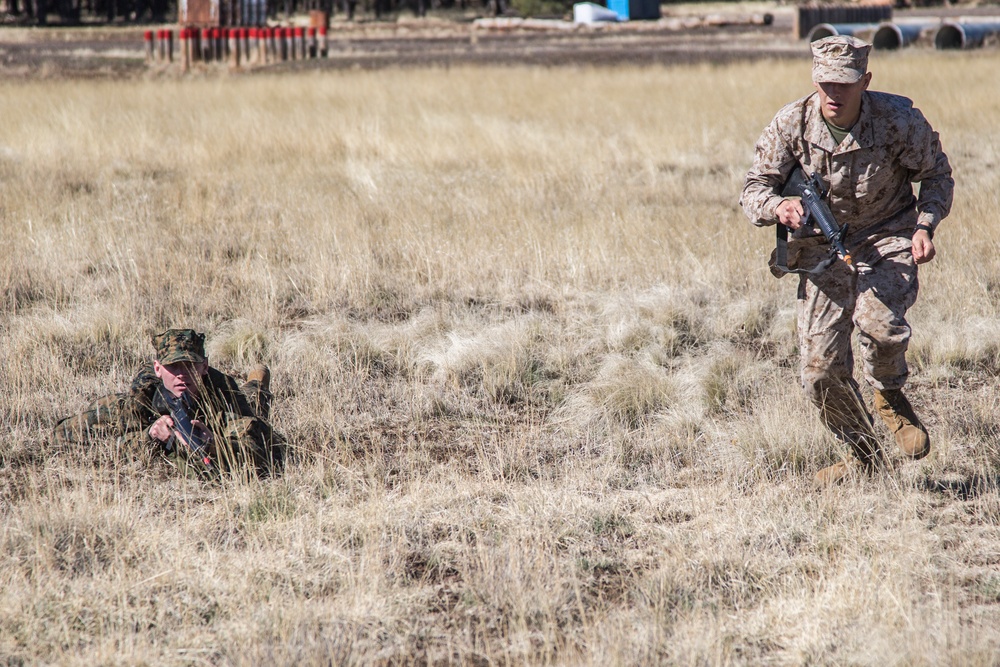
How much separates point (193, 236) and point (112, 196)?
6.89ft


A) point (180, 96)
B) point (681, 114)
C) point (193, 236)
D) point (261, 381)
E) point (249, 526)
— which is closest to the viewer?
point (249, 526)

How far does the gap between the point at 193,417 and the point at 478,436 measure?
1314 millimetres

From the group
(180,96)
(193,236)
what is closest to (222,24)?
(180,96)

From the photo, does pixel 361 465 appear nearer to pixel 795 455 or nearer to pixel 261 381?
pixel 261 381

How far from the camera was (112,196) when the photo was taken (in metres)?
10.0

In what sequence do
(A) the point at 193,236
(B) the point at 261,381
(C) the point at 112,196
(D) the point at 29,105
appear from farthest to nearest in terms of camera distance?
(D) the point at 29,105 < (C) the point at 112,196 < (A) the point at 193,236 < (B) the point at 261,381

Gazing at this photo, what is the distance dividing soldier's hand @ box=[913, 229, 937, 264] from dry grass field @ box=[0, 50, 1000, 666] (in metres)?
0.93

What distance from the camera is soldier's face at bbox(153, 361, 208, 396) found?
4.32m

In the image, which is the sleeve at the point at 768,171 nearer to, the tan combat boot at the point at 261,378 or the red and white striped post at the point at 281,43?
the tan combat boot at the point at 261,378

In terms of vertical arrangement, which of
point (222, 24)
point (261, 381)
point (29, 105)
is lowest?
point (261, 381)

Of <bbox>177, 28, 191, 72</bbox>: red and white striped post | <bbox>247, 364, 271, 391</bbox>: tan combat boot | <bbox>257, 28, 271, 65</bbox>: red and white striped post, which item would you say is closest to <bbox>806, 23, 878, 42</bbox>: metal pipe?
<bbox>257, 28, 271, 65</bbox>: red and white striped post

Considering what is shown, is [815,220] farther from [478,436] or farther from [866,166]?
[478,436]

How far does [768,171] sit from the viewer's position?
419cm

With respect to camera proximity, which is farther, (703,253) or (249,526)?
(703,253)
